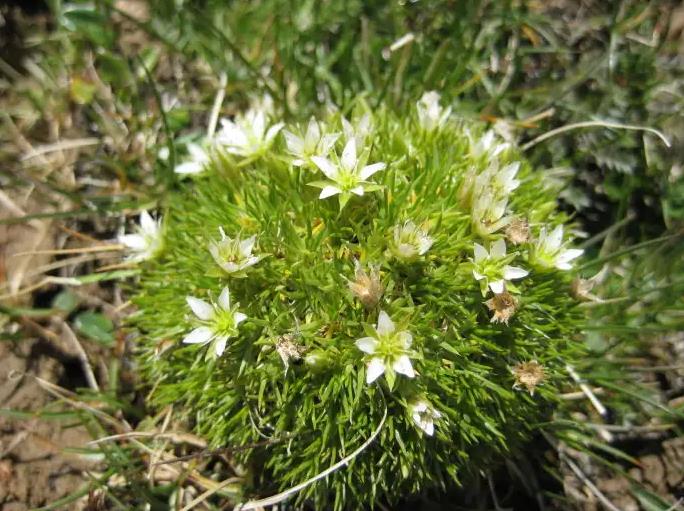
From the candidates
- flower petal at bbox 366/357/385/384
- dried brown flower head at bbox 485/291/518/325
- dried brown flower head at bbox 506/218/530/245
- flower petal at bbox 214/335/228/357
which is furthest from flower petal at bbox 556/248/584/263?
flower petal at bbox 214/335/228/357

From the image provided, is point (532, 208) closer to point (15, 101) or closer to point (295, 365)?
point (295, 365)

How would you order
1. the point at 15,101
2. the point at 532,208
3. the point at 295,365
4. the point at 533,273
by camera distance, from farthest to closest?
the point at 15,101 → the point at 532,208 → the point at 533,273 → the point at 295,365

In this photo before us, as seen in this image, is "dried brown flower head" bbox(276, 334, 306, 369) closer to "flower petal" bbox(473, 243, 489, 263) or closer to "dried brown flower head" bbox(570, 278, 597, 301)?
"flower petal" bbox(473, 243, 489, 263)

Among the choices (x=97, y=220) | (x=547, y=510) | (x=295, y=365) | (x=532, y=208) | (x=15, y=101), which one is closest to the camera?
(x=295, y=365)

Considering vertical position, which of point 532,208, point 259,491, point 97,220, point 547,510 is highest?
point 97,220

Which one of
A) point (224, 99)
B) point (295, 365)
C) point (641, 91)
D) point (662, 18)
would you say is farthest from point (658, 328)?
point (224, 99)

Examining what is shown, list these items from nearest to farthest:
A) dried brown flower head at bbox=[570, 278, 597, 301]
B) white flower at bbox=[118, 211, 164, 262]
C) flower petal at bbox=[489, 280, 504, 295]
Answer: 1. flower petal at bbox=[489, 280, 504, 295]
2. dried brown flower head at bbox=[570, 278, 597, 301]
3. white flower at bbox=[118, 211, 164, 262]
